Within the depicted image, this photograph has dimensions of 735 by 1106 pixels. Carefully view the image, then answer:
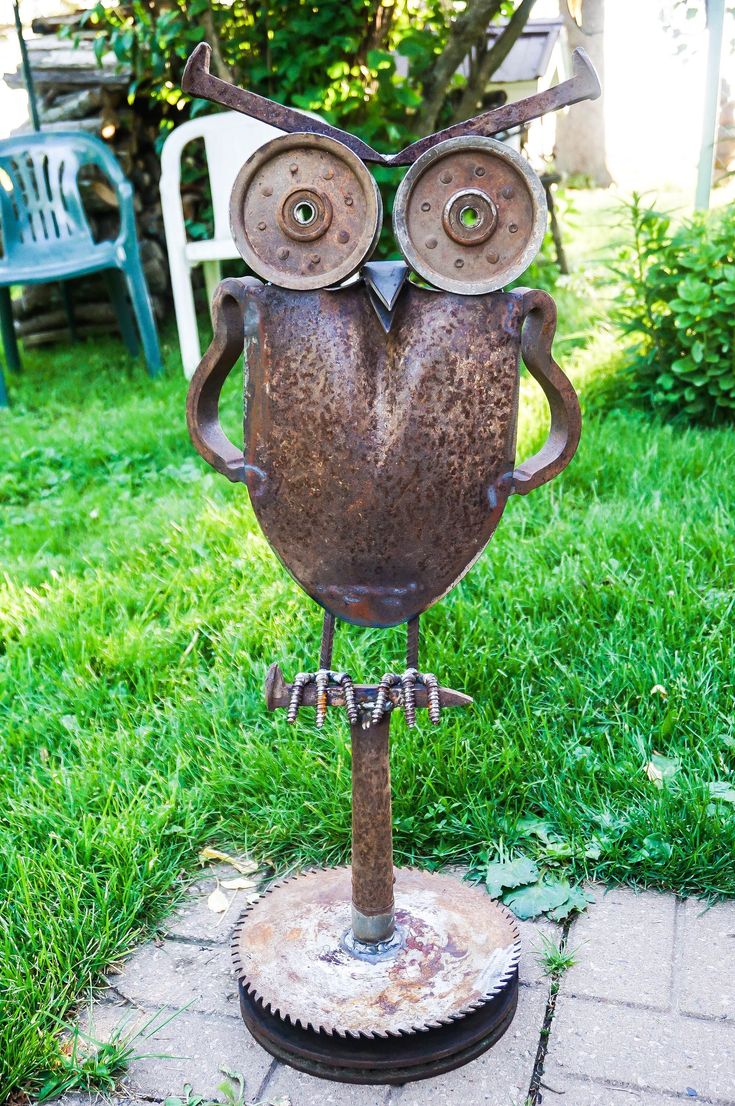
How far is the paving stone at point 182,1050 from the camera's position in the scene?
1.71 m

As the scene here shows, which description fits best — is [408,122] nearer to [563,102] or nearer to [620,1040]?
[563,102]

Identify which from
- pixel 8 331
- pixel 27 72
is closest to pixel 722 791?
pixel 8 331

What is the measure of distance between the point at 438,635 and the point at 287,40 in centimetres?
419

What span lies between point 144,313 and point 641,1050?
461cm

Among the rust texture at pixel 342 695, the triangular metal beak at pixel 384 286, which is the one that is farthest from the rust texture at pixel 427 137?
the rust texture at pixel 342 695

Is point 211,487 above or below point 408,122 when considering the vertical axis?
below

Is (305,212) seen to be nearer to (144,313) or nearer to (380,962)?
(380,962)

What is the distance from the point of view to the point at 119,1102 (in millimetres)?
1679

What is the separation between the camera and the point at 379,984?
1.77 m

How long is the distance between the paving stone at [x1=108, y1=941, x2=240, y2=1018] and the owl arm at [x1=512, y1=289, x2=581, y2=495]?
3.52 feet

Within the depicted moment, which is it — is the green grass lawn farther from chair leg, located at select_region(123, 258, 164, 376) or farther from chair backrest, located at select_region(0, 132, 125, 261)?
chair backrest, located at select_region(0, 132, 125, 261)

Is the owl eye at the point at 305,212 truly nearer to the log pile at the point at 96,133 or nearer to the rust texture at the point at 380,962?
the rust texture at the point at 380,962

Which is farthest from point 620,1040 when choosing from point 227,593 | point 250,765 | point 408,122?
point 408,122

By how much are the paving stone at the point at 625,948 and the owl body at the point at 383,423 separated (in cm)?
84
